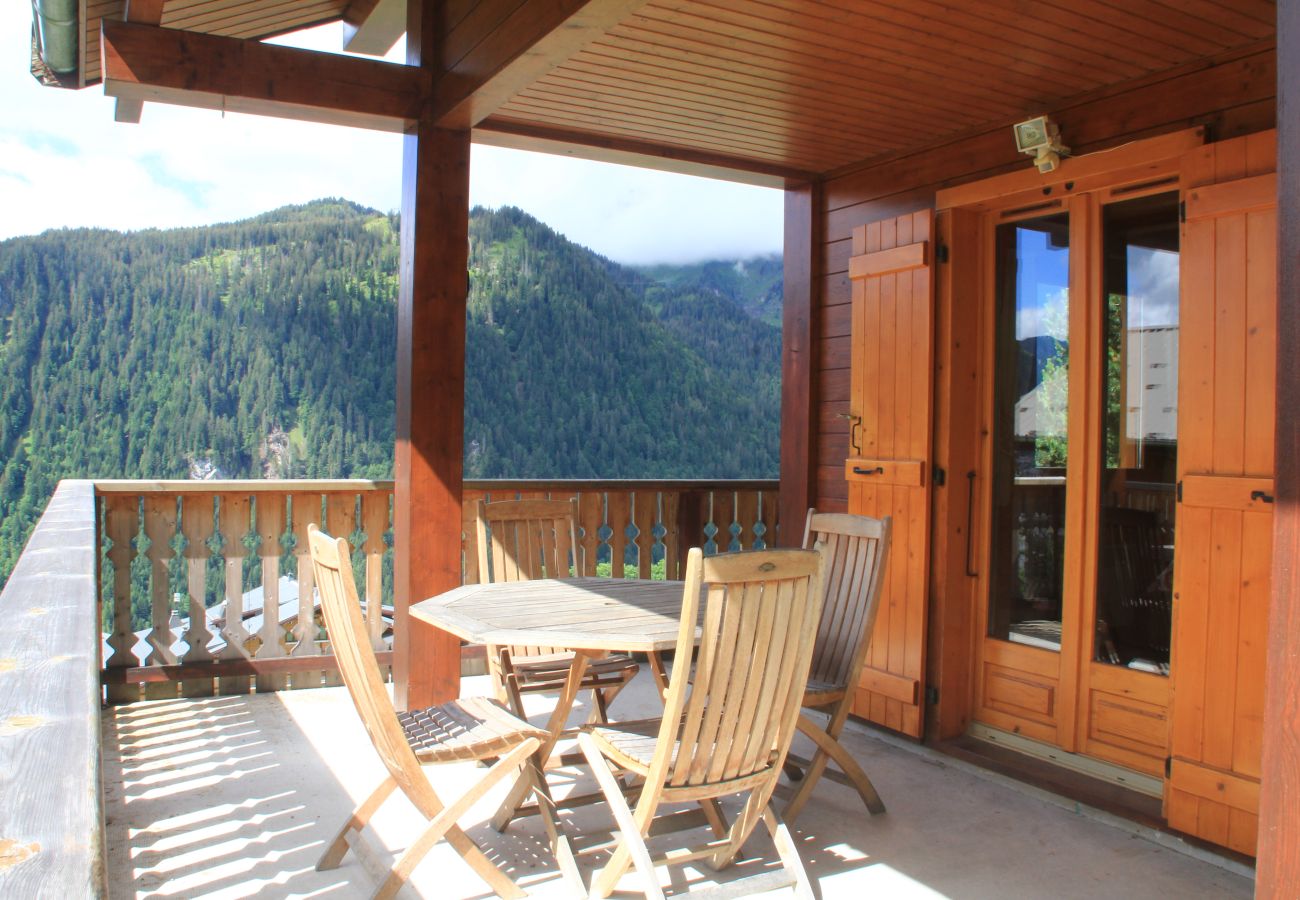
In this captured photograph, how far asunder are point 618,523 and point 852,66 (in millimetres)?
2793

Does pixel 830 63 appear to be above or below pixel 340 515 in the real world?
above

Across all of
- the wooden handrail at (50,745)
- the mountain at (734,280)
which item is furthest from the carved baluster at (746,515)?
the mountain at (734,280)

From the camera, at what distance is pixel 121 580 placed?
15.4 ft

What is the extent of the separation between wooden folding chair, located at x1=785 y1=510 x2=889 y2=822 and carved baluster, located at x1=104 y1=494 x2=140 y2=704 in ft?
10.1

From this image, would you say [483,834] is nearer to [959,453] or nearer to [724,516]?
[959,453]

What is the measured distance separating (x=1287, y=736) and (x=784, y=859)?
62.2 inches

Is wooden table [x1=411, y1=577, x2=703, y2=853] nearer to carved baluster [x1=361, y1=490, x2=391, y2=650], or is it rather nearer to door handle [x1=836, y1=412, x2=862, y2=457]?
door handle [x1=836, y1=412, x2=862, y2=457]

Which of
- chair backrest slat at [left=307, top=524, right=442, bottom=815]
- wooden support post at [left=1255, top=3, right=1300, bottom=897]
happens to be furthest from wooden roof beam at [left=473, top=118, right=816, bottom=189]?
wooden support post at [left=1255, top=3, right=1300, bottom=897]

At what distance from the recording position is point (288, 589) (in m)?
5.34

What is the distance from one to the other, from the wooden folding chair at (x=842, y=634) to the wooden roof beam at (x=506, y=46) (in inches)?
73.7

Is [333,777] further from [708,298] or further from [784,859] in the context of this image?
[708,298]

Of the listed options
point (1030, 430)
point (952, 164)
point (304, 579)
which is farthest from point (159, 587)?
point (952, 164)

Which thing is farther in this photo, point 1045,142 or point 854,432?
point 854,432

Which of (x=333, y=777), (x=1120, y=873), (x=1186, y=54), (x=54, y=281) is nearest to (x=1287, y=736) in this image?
(x=1120, y=873)
